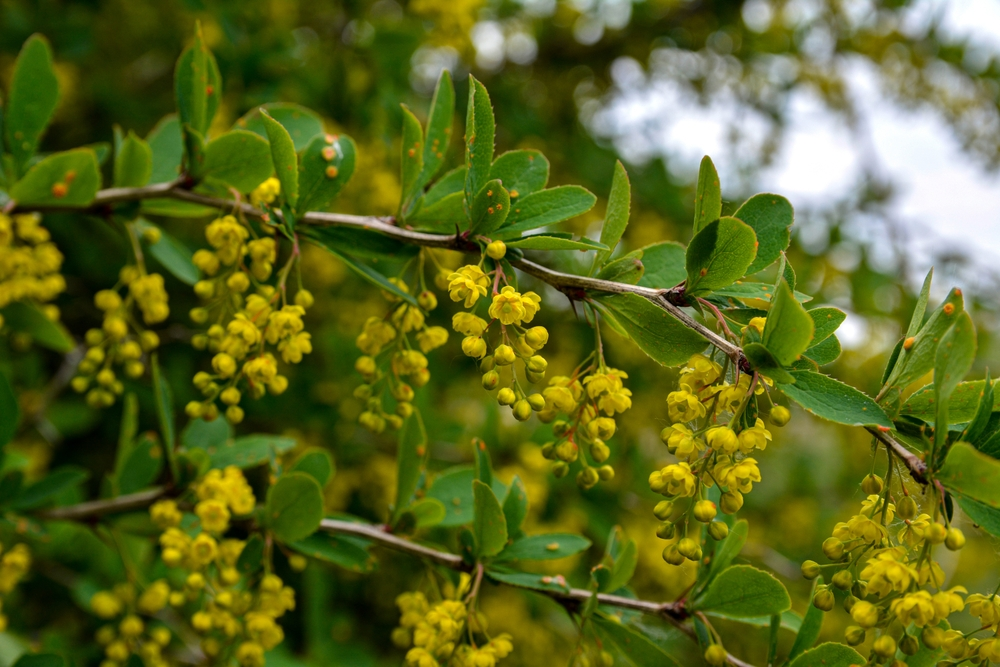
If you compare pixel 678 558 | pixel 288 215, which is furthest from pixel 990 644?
pixel 288 215

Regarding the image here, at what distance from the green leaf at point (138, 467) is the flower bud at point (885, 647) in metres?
1.52

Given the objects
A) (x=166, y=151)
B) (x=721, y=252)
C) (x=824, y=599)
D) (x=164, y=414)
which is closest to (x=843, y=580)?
(x=824, y=599)

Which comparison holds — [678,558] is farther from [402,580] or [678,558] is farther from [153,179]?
[402,580]

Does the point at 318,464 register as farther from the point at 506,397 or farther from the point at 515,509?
the point at 506,397

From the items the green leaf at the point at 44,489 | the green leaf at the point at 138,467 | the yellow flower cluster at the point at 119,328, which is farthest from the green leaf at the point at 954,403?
the green leaf at the point at 44,489

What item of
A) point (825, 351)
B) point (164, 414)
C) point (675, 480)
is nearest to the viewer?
point (675, 480)

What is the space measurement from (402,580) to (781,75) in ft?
11.4

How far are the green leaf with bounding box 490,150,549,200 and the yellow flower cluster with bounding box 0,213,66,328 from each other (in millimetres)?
969

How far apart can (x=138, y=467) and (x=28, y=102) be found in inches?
32.5

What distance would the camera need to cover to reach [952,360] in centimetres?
95

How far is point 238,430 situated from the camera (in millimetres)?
3230

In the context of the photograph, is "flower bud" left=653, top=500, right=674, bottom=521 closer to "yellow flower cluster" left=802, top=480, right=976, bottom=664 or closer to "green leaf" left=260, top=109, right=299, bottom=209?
"yellow flower cluster" left=802, top=480, right=976, bottom=664

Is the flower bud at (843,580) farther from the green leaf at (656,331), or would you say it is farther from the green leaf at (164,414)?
the green leaf at (164,414)

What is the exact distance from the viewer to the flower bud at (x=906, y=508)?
1.04 m
